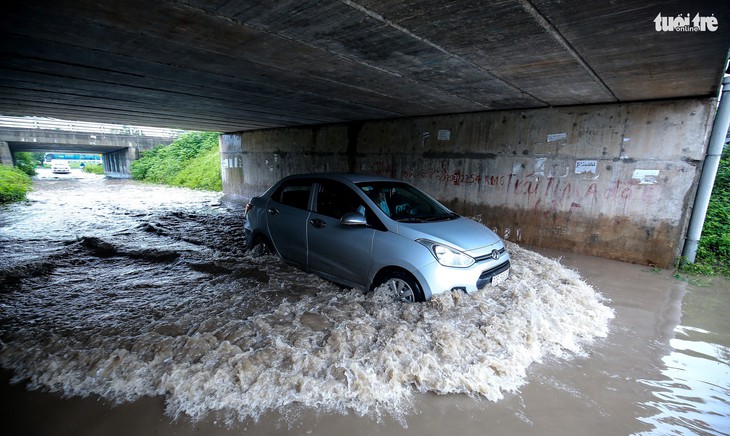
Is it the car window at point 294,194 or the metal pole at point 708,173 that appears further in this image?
the metal pole at point 708,173

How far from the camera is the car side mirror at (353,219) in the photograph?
4.19 metres

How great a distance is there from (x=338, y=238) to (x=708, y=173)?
661 cm

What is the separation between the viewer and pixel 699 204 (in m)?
5.91

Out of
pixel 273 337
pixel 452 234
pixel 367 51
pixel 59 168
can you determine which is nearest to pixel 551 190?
pixel 452 234

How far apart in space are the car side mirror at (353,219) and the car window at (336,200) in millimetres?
169

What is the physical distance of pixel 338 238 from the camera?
4.54 meters

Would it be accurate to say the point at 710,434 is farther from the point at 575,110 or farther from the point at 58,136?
the point at 58,136

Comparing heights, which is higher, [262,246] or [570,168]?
[570,168]

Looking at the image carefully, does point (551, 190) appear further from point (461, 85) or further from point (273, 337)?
point (273, 337)

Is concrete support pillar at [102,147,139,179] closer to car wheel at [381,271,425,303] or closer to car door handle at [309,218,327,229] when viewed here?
car door handle at [309,218,327,229]

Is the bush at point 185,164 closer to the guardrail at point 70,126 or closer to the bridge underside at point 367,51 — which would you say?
the guardrail at point 70,126

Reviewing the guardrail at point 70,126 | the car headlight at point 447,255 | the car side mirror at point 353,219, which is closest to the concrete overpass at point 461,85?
the car side mirror at point 353,219

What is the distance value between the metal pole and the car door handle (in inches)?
264

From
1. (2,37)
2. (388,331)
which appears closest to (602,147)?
(388,331)
